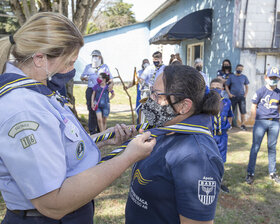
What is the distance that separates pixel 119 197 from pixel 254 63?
717cm

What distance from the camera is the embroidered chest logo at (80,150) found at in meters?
1.42

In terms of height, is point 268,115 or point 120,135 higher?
point 120,135

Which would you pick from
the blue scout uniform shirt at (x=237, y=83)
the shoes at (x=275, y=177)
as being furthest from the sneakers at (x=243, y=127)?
the shoes at (x=275, y=177)

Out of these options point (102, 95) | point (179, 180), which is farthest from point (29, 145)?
point (102, 95)

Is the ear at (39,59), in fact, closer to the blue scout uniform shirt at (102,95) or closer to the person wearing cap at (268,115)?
the person wearing cap at (268,115)

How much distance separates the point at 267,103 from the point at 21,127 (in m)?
4.73

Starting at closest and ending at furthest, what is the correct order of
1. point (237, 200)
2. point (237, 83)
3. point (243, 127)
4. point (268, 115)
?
1. point (237, 200)
2. point (268, 115)
3. point (237, 83)
4. point (243, 127)

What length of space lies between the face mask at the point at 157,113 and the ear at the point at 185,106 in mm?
58

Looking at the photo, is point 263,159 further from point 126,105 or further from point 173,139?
point 126,105

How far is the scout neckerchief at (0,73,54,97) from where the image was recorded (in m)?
1.23

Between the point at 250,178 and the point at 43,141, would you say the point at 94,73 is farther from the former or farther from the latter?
the point at 43,141

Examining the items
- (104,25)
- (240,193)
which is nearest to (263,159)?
(240,193)

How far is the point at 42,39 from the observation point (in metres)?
1.30

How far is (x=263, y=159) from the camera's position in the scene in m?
6.26
